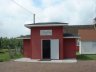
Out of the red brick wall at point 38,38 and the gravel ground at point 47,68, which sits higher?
the red brick wall at point 38,38

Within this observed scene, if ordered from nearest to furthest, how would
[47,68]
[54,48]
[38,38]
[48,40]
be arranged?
[47,68] < [54,48] < [48,40] < [38,38]

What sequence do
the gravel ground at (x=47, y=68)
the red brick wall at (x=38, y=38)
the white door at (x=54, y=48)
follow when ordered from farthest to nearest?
the red brick wall at (x=38, y=38) → the white door at (x=54, y=48) → the gravel ground at (x=47, y=68)

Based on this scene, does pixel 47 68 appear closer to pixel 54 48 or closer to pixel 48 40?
pixel 54 48

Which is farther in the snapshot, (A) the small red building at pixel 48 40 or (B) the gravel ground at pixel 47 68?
(A) the small red building at pixel 48 40

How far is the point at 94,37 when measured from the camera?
49.7 meters

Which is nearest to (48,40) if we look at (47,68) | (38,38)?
(38,38)

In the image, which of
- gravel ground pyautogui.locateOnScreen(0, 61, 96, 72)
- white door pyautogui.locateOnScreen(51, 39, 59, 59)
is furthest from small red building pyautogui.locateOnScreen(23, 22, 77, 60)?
gravel ground pyautogui.locateOnScreen(0, 61, 96, 72)

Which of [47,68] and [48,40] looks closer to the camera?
[47,68]

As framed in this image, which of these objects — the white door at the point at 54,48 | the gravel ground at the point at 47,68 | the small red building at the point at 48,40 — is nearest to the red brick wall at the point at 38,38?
A: the small red building at the point at 48,40

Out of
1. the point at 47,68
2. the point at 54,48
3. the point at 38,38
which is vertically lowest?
the point at 47,68

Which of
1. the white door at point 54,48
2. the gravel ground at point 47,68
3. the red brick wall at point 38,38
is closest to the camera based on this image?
the gravel ground at point 47,68

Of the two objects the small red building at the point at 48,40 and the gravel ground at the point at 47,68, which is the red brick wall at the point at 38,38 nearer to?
the small red building at the point at 48,40

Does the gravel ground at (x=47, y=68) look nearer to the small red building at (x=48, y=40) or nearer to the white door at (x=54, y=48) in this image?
the white door at (x=54, y=48)

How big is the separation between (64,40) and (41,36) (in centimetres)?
300
